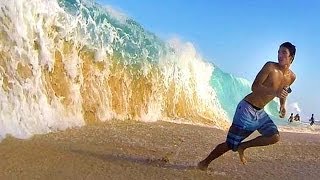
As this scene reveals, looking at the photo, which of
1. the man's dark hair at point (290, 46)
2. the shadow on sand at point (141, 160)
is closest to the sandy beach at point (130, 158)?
the shadow on sand at point (141, 160)

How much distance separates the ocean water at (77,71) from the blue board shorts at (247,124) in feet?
9.13

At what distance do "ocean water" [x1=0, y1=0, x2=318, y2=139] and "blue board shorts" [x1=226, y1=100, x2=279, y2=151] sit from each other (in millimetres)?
2781

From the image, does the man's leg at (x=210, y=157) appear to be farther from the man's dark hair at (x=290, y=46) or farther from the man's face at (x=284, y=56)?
the man's dark hair at (x=290, y=46)

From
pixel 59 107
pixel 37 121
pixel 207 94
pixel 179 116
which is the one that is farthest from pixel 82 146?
pixel 207 94

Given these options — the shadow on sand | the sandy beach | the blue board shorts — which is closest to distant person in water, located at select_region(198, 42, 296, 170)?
the blue board shorts

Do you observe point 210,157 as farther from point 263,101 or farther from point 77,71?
point 77,71

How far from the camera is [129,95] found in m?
12.3

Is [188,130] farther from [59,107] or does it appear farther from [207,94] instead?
[207,94]

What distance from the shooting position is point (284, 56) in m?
6.45

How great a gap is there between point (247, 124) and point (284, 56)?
908mm

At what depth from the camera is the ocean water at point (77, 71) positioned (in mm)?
8094

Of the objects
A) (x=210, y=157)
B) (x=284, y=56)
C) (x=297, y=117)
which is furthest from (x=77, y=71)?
(x=297, y=117)

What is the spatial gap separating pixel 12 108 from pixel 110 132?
1767mm

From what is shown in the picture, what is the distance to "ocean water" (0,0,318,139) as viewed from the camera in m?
8.09
